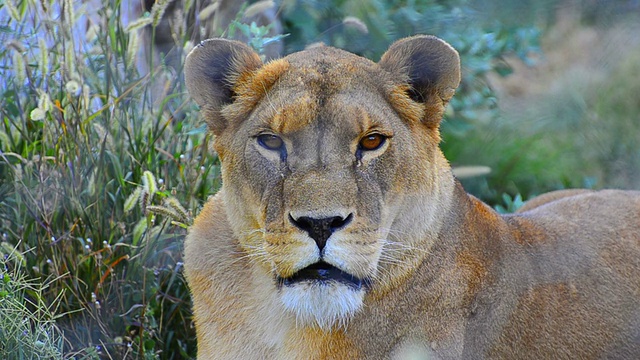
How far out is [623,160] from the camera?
2.05m

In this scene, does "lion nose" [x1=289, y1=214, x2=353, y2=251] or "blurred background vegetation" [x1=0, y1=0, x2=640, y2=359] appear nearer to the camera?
"lion nose" [x1=289, y1=214, x2=353, y2=251]

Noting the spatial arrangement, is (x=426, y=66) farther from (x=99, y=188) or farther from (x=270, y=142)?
(x=99, y=188)

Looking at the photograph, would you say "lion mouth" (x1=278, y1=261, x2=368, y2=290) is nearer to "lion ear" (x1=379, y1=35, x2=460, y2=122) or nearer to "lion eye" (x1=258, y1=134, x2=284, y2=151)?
"lion eye" (x1=258, y1=134, x2=284, y2=151)

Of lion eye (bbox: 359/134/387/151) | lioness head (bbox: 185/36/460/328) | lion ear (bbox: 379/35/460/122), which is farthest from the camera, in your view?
lion ear (bbox: 379/35/460/122)

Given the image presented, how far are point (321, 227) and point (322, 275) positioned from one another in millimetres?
190

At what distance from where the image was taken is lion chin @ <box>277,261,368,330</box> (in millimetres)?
3242

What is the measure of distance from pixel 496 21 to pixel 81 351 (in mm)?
3260

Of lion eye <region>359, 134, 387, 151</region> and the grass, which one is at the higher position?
lion eye <region>359, 134, 387, 151</region>

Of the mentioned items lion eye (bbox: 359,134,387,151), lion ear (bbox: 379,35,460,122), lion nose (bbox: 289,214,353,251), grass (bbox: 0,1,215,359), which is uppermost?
lion ear (bbox: 379,35,460,122)

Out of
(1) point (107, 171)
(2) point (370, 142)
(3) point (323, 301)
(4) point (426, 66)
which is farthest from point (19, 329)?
(4) point (426, 66)

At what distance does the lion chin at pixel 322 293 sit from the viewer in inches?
128

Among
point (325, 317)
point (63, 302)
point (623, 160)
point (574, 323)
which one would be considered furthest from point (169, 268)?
point (623, 160)

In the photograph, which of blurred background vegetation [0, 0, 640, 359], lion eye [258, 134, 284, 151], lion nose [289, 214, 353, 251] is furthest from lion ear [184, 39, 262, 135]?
lion nose [289, 214, 353, 251]

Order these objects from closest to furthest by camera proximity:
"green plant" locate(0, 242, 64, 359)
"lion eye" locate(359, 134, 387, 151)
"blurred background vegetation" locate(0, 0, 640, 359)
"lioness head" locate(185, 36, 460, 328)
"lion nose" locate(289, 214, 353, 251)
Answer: "lion nose" locate(289, 214, 353, 251), "lioness head" locate(185, 36, 460, 328), "lion eye" locate(359, 134, 387, 151), "green plant" locate(0, 242, 64, 359), "blurred background vegetation" locate(0, 0, 640, 359)
